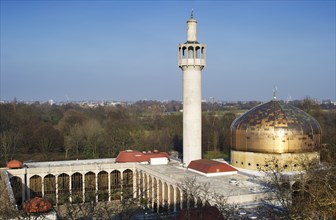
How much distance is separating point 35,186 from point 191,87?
26863 millimetres

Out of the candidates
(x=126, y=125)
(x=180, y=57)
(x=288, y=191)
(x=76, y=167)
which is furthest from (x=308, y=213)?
(x=126, y=125)

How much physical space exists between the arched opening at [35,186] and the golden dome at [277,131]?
2887 centimetres

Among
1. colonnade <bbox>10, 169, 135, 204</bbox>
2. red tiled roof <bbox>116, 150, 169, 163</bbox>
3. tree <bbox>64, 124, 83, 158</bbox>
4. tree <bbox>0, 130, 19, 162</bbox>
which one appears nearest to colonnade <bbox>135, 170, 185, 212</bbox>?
red tiled roof <bbox>116, 150, 169, 163</bbox>

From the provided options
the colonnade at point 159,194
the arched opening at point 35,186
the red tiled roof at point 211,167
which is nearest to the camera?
the colonnade at point 159,194

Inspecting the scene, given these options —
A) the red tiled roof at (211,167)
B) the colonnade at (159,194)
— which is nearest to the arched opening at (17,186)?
the colonnade at (159,194)

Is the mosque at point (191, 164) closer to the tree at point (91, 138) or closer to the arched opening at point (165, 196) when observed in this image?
the arched opening at point (165, 196)

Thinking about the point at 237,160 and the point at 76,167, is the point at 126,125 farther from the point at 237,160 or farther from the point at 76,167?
the point at 237,160

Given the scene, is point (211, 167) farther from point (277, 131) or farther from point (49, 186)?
point (49, 186)

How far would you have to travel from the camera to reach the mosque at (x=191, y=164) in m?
47.2

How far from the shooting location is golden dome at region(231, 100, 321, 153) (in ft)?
159

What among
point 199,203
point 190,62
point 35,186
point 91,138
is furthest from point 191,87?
point 91,138

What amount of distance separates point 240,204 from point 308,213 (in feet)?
48.0

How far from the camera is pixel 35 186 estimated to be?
56.7 m

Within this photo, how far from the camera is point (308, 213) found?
21.2 meters
